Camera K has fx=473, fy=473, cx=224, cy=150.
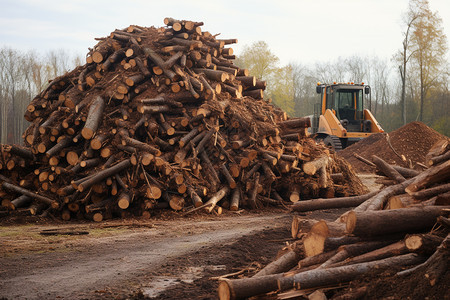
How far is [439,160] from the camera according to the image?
19.7 feet

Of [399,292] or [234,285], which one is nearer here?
[399,292]

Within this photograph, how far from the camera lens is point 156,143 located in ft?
37.3

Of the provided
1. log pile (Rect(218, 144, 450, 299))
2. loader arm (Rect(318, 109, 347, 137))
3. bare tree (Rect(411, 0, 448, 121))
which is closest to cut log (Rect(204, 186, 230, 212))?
log pile (Rect(218, 144, 450, 299))

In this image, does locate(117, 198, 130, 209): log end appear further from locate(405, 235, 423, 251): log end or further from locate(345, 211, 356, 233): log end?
locate(405, 235, 423, 251): log end

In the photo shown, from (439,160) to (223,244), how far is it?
3420mm

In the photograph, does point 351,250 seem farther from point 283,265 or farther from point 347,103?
point 347,103

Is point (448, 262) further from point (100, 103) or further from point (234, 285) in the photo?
point (100, 103)

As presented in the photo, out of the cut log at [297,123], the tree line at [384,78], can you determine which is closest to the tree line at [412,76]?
the tree line at [384,78]

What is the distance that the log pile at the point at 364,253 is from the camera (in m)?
4.12

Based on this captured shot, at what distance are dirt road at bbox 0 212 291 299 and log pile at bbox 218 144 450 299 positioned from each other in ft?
3.13

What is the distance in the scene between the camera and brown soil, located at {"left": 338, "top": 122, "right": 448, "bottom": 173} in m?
23.2

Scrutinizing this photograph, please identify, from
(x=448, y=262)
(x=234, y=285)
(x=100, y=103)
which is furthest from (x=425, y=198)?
(x=100, y=103)

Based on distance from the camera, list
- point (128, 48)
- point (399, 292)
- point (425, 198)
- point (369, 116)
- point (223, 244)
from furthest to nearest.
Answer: point (369, 116) → point (128, 48) → point (223, 244) → point (425, 198) → point (399, 292)

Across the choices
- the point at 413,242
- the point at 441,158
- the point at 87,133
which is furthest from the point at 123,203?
the point at 413,242
